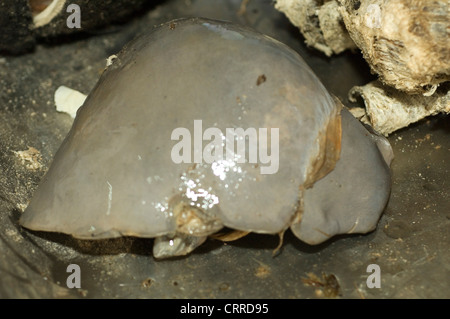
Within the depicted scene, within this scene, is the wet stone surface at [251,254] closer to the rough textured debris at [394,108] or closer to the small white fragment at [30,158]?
the small white fragment at [30,158]

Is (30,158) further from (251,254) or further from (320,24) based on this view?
(320,24)

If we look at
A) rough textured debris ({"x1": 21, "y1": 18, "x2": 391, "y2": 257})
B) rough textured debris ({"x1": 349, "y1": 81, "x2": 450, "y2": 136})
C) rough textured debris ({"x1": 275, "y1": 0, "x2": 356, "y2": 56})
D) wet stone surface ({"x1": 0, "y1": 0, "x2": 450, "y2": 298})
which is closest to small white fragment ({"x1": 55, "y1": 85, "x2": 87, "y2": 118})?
wet stone surface ({"x1": 0, "y1": 0, "x2": 450, "y2": 298})

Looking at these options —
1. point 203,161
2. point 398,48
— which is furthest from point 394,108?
point 203,161

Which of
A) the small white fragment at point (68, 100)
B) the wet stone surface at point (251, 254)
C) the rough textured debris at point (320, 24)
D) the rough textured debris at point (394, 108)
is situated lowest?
the wet stone surface at point (251, 254)

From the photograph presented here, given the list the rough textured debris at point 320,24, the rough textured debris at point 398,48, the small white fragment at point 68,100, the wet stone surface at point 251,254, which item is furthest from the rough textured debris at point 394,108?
the small white fragment at point 68,100

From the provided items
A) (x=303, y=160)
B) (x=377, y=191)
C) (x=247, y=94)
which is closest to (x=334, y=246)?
(x=377, y=191)

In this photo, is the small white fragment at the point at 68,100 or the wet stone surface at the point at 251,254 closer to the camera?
the wet stone surface at the point at 251,254
